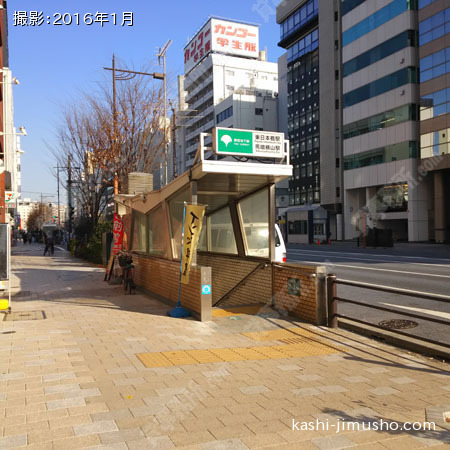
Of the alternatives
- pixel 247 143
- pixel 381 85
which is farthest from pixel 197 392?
pixel 381 85

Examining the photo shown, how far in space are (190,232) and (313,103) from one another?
183 ft

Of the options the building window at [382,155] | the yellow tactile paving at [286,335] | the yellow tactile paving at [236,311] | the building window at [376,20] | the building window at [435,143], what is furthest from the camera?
the building window at [376,20]

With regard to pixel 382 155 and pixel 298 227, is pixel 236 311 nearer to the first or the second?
pixel 298 227

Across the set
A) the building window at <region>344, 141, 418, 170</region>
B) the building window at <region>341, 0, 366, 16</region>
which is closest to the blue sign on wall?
the building window at <region>344, 141, 418, 170</region>

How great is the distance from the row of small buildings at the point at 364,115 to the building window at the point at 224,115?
65cm

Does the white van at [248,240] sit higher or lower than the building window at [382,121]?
lower

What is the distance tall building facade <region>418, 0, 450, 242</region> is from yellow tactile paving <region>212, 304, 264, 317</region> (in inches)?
1280

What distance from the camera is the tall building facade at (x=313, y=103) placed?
52.9m

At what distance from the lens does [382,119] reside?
43.8m

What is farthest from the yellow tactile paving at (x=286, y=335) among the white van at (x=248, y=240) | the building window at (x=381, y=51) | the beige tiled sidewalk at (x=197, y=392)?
the building window at (x=381, y=51)

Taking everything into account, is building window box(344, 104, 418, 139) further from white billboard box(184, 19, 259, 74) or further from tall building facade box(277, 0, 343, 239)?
white billboard box(184, 19, 259, 74)

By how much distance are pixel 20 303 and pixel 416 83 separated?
3962cm

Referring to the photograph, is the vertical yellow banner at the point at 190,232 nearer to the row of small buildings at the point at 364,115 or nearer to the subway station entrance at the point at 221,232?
the subway station entrance at the point at 221,232

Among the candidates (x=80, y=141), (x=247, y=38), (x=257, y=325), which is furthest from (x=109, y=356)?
(x=247, y=38)
